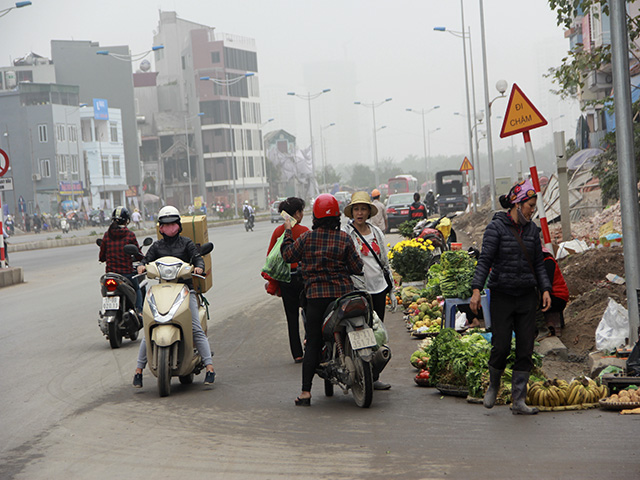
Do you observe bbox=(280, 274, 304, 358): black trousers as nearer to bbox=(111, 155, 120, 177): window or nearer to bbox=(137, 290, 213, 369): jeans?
bbox=(137, 290, 213, 369): jeans

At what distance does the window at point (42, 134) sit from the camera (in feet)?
257

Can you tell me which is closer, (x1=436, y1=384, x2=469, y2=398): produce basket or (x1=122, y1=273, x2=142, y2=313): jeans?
(x1=436, y1=384, x2=469, y2=398): produce basket

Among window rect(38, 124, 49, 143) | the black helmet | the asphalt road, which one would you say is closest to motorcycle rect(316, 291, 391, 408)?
the asphalt road

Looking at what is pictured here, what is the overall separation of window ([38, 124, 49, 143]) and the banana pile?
77.4 metres

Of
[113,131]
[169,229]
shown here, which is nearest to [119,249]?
[169,229]

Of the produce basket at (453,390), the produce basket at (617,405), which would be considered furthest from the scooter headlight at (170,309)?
the produce basket at (617,405)

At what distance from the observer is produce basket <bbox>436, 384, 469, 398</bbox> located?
24.4 feet

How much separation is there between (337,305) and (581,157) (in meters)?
30.1

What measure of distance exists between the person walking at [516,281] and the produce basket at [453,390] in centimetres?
74

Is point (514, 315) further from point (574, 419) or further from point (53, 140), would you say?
point (53, 140)

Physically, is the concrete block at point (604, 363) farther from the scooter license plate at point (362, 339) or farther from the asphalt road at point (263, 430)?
the scooter license plate at point (362, 339)

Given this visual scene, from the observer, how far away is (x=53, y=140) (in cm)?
7894

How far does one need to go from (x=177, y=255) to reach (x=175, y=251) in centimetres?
5

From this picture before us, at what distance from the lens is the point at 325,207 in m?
7.30
